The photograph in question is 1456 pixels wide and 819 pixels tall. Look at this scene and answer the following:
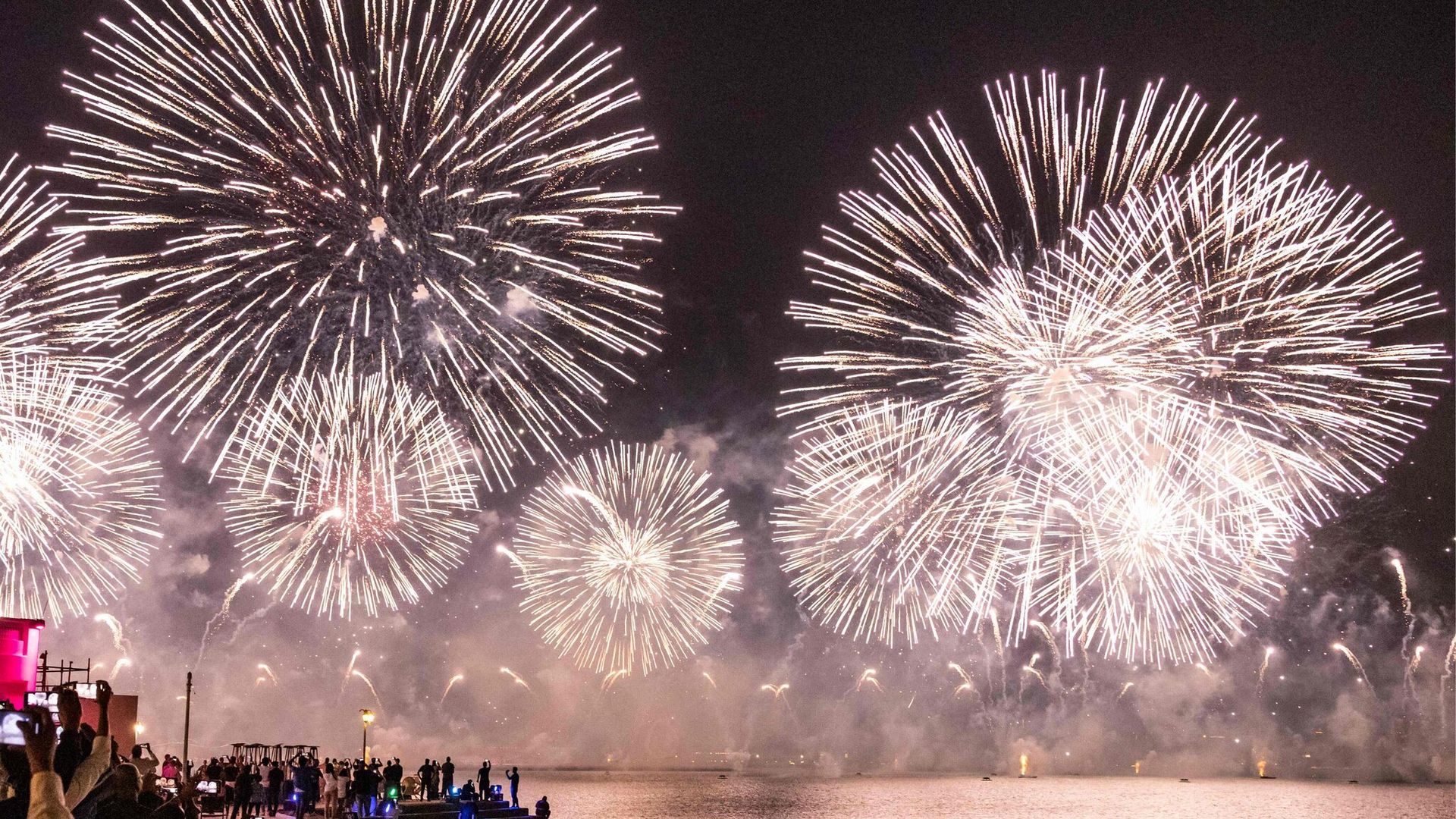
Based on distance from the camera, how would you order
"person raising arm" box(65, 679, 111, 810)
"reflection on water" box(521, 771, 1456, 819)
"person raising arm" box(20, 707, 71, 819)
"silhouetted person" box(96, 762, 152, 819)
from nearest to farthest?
1. "person raising arm" box(20, 707, 71, 819)
2. "person raising arm" box(65, 679, 111, 810)
3. "silhouetted person" box(96, 762, 152, 819)
4. "reflection on water" box(521, 771, 1456, 819)

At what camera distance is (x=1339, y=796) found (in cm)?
10100

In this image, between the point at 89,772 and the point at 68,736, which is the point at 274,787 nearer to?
the point at 68,736

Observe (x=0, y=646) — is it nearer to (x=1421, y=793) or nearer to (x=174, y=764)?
(x=174, y=764)

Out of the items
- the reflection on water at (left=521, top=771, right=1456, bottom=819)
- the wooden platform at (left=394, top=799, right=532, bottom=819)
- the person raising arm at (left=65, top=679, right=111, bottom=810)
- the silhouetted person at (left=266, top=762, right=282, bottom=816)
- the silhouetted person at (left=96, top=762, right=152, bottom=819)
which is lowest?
the reflection on water at (left=521, top=771, right=1456, bottom=819)

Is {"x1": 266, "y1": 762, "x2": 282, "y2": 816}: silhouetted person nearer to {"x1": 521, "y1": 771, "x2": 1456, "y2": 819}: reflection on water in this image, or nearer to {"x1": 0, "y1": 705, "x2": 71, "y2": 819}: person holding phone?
{"x1": 521, "y1": 771, "x2": 1456, "y2": 819}: reflection on water

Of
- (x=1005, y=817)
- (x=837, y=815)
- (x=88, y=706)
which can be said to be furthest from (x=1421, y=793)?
(x=88, y=706)

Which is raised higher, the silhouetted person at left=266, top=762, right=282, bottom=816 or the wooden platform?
the silhouetted person at left=266, top=762, right=282, bottom=816

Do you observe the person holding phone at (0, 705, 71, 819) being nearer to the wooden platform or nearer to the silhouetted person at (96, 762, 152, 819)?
the silhouetted person at (96, 762, 152, 819)

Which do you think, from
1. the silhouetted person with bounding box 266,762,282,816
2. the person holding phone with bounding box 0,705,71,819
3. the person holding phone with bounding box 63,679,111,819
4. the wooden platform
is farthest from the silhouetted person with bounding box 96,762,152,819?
the silhouetted person with bounding box 266,762,282,816

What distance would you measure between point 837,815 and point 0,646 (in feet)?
123

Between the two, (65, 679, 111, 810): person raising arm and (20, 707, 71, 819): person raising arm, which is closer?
(20, 707, 71, 819): person raising arm

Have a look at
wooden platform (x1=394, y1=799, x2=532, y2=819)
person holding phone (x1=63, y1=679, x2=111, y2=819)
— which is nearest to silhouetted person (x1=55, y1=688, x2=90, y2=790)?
person holding phone (x1=63, y1=679, x2=111, y2=819)

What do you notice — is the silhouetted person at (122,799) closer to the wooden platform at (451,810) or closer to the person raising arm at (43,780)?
the person raising arm at (43,780)

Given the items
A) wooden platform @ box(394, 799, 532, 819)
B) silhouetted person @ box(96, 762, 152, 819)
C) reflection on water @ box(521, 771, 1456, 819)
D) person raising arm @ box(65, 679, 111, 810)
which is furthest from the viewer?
reflection on water @ box(521, 771, 1456, 819)
